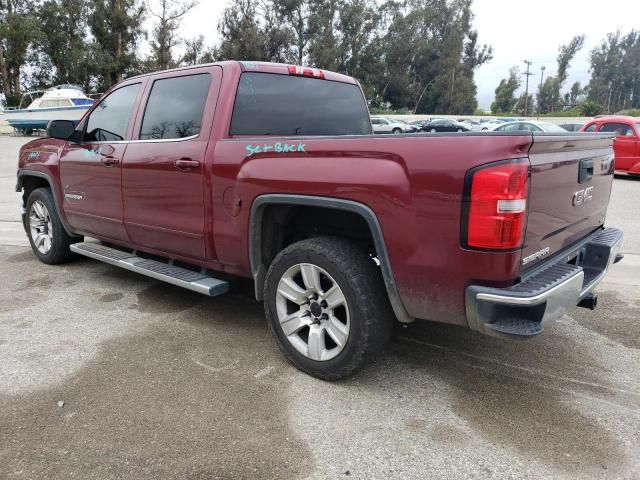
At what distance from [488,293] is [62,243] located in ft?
15.2

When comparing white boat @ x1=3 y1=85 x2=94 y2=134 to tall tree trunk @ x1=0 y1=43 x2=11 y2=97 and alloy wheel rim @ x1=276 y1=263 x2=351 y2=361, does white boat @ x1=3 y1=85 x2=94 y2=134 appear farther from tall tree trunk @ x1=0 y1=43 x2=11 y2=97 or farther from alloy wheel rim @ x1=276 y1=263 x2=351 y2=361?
alloy wheel rim @ x1=276 y1=263 x2=351 y2=361

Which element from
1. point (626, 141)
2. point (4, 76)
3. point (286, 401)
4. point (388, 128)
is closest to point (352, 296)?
point (286, 401)

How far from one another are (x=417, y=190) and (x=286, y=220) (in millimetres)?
1114

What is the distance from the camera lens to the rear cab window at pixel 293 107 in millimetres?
3633

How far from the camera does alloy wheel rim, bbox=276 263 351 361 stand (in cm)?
298

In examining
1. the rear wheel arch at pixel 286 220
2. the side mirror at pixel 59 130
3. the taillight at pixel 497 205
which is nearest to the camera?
the taillight at pixel 497 205

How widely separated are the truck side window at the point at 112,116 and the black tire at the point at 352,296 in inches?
86.5

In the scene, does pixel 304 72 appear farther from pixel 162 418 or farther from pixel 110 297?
pixel 162 418

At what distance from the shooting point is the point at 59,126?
467 centimetres

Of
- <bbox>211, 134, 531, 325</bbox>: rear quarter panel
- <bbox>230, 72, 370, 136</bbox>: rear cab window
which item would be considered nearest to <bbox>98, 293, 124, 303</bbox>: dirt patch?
<bbox>230, 72, 370, 136</bbox>: rear cab window

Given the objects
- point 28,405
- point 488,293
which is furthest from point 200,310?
point 488,293

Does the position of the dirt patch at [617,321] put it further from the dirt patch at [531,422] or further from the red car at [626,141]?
the red car at [626,141]

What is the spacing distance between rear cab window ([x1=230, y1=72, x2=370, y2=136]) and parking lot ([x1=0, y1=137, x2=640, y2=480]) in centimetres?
153

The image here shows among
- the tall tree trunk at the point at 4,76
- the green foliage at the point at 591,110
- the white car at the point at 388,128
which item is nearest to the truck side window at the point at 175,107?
the white car at the point at 388,128
